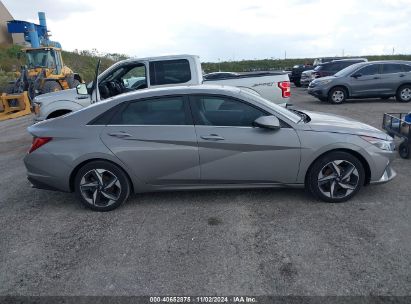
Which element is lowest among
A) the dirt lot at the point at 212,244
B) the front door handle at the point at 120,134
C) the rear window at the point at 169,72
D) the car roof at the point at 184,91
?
the dirt lot at the point at 212,244

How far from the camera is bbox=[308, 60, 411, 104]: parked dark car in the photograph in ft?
46.5

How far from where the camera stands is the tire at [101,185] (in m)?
4.41

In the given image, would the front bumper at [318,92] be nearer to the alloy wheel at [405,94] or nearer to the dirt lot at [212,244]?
the alloy wheel at [405,94]

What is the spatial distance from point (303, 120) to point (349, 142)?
2.13 ft

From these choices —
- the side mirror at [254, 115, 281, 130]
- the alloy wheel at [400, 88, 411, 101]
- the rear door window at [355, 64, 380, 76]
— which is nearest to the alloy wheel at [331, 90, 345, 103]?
the rear door window at [355, 64, 380, 76]

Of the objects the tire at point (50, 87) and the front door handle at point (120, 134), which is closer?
the front door handle at point (120, 134)

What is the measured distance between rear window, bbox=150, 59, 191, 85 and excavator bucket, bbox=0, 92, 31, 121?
1010 cm

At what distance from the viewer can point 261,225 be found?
3.96 metres

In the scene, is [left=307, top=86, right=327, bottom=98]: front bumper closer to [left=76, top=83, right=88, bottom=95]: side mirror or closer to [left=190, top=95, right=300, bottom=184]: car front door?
[left=76, top=83, right=88, bottom=95]: side mirror

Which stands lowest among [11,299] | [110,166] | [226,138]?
[11,299]

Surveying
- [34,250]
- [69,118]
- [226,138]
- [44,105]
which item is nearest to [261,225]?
[226,138]

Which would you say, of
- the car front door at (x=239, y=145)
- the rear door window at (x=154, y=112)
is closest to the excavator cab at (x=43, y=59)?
the rear door window at (x=154, y=112)

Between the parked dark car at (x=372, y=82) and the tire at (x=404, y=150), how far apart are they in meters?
8.78

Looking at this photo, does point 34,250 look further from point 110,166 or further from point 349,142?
point 349,142
